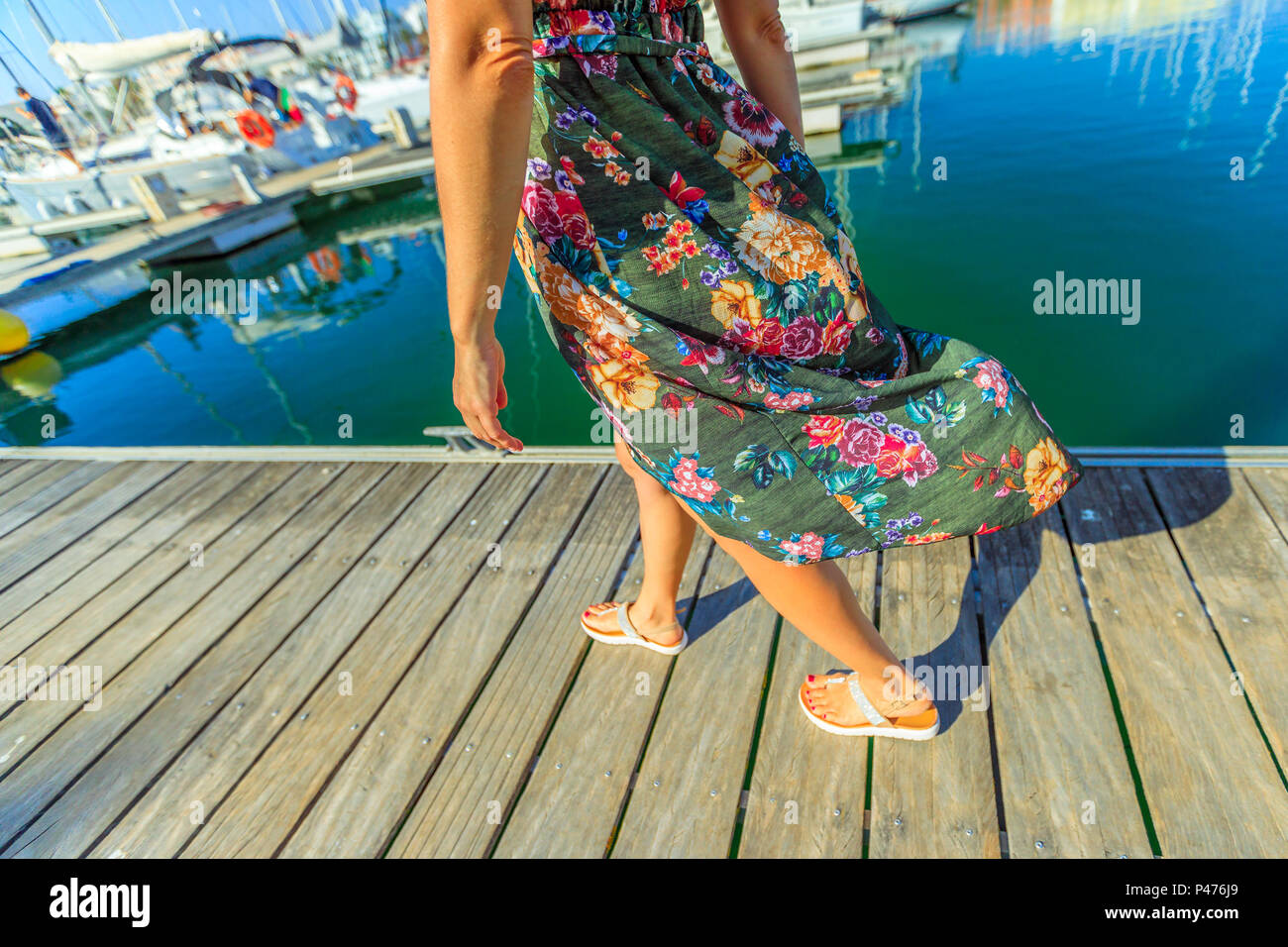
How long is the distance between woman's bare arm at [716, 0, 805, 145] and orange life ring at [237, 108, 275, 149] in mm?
13923

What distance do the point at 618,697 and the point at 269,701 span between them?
0.83 metres

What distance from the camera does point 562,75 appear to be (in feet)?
2.89

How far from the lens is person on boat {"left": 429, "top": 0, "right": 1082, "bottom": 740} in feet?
2.92

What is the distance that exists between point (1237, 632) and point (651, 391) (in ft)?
4.48

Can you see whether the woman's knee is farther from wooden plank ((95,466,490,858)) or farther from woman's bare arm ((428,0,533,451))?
wooden plank ((95,466,490,858))

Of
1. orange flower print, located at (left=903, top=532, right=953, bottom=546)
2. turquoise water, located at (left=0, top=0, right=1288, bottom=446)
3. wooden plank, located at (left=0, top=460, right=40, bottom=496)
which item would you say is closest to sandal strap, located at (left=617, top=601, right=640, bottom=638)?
orange flower print, located at (left=903, top=532, right=953, bottom=546)

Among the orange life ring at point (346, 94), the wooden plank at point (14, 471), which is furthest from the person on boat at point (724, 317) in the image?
the orange life ring at point (346, 94)

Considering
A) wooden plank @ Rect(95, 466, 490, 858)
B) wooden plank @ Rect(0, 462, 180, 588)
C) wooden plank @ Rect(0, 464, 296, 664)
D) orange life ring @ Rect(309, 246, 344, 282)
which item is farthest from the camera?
orange life ring @ Rect(309, 246, 344, 282)

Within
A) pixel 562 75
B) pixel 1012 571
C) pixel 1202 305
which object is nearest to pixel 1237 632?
pixel 1012 571

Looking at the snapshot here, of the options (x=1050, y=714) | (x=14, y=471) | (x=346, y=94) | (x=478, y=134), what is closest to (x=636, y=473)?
(x=478, y=134)

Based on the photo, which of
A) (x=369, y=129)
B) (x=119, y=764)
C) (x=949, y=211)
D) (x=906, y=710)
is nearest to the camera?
(x=906, y=710)

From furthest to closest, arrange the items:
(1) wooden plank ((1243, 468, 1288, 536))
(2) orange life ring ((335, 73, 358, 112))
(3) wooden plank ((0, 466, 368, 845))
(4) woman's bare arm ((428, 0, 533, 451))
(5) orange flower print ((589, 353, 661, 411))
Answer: (2) orange life ring ((335, 73, 358, 112))
(1) wooden plank ((1243, 468, 1288, 536))
(3) wooden plank ((0, 466, 368, 845))
(5) orange flower print ((589, 353, 661, 411))
(4) woman's bare arm ((428, 0, 533, 451))

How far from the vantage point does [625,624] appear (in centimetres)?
166
